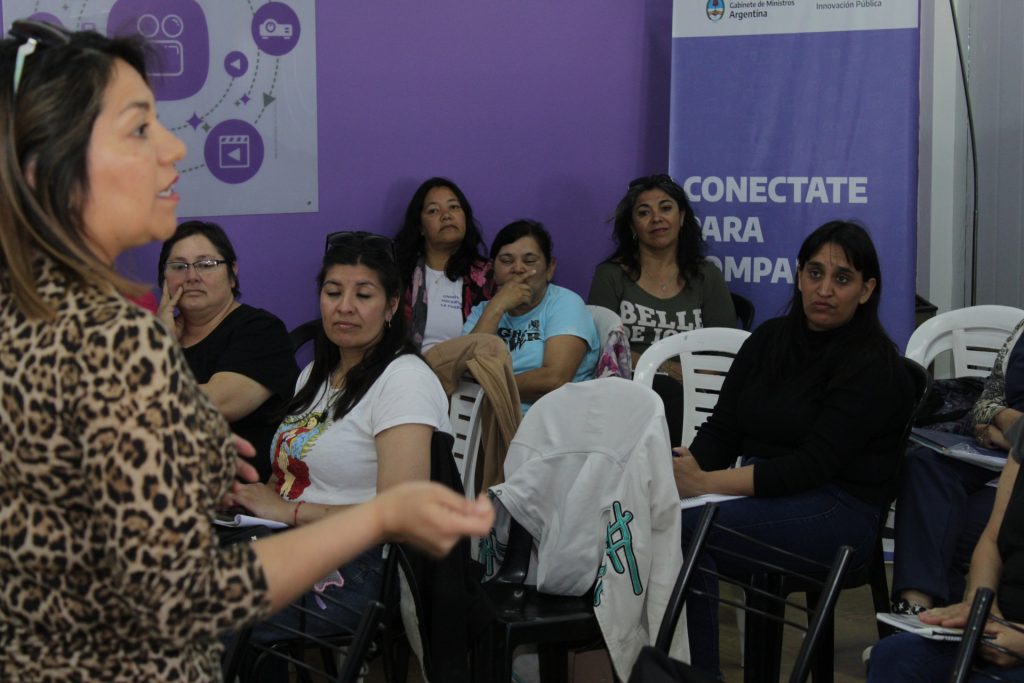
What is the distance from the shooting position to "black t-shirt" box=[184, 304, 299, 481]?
3283 millimetres

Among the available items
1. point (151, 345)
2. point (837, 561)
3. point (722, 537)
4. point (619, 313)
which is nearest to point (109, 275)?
point (151, 345)

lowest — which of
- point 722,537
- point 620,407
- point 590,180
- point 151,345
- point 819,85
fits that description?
point 722,537

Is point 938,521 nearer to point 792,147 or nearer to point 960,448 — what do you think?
point 960,448

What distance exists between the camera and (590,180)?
18.1 ft

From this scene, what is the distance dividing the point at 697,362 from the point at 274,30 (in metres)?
2.04

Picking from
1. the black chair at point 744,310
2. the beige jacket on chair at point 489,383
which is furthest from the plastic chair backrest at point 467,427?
the black chair at point 744,310

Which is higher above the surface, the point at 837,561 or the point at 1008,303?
the point at 1008,303

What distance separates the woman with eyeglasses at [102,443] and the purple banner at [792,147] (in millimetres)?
3898

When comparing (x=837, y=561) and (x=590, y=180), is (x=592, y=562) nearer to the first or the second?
(x=837, y=561)

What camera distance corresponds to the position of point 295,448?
2.81 meters

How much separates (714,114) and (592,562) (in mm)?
2831

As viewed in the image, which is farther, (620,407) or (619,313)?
(619,313)

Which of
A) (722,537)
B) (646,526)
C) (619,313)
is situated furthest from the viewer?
(619,313)

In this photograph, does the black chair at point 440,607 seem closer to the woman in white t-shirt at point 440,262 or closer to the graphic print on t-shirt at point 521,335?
the graphic print on t-shirt at point 521,335
